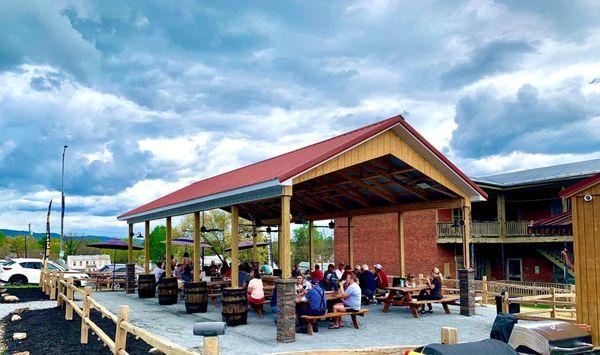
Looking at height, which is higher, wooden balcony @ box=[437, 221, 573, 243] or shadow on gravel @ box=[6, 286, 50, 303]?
wooden balcony @ box=[437, 221, 573, 243]

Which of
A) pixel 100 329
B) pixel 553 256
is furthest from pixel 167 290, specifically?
pixel 553 256

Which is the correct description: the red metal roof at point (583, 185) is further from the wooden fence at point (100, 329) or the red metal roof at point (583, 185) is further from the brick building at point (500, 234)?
the brick building at point (500, 234)

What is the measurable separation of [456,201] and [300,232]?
4518cm

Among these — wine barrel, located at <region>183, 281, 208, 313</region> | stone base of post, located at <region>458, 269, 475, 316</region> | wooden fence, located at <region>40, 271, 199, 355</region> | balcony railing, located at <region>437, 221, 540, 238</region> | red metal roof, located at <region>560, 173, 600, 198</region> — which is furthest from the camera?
balcony railing, located at <region>437, 221, 540, 238</region>

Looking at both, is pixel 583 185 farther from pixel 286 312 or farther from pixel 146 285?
pixel 146 285

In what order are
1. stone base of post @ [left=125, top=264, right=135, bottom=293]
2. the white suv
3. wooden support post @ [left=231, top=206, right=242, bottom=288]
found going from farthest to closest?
the white suv
stone base of post @ [left=125, top=264, right=135, bottom=293]
wooden support post @ [left=231, top=206, right=242, bottom=288]

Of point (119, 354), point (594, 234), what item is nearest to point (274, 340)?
point (119, 354)

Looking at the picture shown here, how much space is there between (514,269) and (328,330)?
21645 mm

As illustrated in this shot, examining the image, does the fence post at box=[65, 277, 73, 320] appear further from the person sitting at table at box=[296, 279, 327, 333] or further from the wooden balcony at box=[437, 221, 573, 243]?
the wooden balcony at box=[437, 221, 573, 243]

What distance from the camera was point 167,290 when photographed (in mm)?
16688

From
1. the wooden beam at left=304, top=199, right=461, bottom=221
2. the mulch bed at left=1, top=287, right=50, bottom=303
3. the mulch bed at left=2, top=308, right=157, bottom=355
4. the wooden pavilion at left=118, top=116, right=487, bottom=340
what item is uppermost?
the wooden pavilion at left=118, top=116, right=487, bottom=340

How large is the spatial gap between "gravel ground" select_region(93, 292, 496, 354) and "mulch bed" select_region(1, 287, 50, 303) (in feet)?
21.0

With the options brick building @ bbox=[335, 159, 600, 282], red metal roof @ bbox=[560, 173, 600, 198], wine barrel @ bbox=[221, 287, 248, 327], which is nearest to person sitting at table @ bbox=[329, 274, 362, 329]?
wine barrel @ bbox=[221, 287, 248, 327]

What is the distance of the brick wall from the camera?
29516 mm
